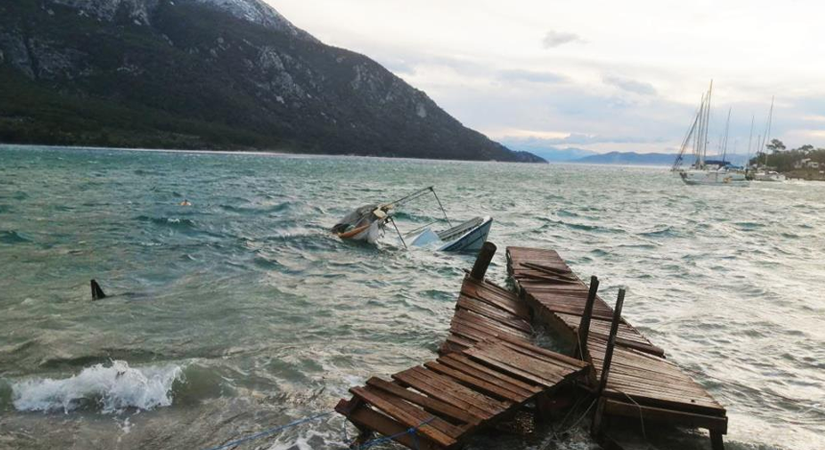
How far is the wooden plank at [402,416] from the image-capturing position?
22.7ft

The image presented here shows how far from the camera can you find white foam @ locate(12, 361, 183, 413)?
29.5ft

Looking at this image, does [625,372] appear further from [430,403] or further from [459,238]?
[459,238]

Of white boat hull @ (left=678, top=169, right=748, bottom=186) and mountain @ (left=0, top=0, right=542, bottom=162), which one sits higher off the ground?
mountain @ (left=0, top=0, right=542, bottom=162)

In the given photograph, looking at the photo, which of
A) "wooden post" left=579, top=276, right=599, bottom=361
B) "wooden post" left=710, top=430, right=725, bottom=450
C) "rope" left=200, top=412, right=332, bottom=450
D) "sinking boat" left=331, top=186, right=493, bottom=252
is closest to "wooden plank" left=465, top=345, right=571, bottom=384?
"wooden post" left=579, top=276, right=599, bottom=361

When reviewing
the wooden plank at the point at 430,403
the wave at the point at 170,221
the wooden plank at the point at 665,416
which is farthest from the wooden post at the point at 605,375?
the wave at the point at 170,221

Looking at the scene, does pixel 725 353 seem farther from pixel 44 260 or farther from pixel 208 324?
pixel 44 260

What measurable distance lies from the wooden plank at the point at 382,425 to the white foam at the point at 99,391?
3479 mm

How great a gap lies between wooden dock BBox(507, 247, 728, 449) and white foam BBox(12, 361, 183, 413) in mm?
7265

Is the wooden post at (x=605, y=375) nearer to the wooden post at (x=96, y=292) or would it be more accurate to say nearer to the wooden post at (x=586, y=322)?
the wooden post at (x=586, y=322)

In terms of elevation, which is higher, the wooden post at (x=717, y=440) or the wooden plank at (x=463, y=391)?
the wooden plank at (x=463, y=391)

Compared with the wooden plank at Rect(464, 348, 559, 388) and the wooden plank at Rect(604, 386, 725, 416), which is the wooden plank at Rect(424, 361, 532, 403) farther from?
the wooden plank at Rect(604, 386, 725, 416)

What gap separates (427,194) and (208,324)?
5076 cm

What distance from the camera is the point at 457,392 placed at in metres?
8.06

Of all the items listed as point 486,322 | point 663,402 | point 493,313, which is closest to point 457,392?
point 663,402
